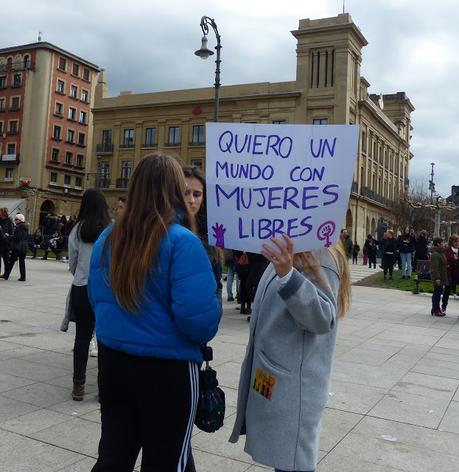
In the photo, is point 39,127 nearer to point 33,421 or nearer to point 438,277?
point 438,277

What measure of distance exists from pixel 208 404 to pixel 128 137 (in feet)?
188

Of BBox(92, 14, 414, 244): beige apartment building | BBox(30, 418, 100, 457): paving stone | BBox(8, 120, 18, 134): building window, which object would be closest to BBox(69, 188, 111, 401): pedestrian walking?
BBox(30, 418, 100, 457): paving stone

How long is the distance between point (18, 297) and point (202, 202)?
8.38m

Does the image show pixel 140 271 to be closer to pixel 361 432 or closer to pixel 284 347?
pixel 284 347

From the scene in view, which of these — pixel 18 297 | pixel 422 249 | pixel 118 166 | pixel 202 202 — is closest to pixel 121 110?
pixel 118 166

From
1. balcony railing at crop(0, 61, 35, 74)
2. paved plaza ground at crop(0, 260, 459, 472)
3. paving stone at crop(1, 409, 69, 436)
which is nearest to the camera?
paved plaza ground at crop(0, 260, 459, 472)

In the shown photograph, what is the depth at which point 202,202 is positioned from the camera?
12.0 feet

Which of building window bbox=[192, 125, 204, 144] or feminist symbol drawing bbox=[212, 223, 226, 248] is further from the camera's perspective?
building window bbox=[192, 125, 204, 144]

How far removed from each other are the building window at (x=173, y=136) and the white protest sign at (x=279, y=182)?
177ft

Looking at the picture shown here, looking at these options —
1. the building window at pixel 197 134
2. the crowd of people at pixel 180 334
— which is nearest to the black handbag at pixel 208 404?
the crowd of people at pixel 180 334

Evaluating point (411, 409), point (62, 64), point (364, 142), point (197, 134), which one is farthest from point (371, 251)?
point (62, 64)

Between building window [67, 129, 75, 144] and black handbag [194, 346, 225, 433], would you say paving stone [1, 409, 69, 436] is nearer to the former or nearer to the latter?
black handbag [194, 346, 225, 433]

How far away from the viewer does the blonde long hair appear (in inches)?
86.8

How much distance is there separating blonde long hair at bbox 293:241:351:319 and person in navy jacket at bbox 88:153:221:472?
0.40 m
